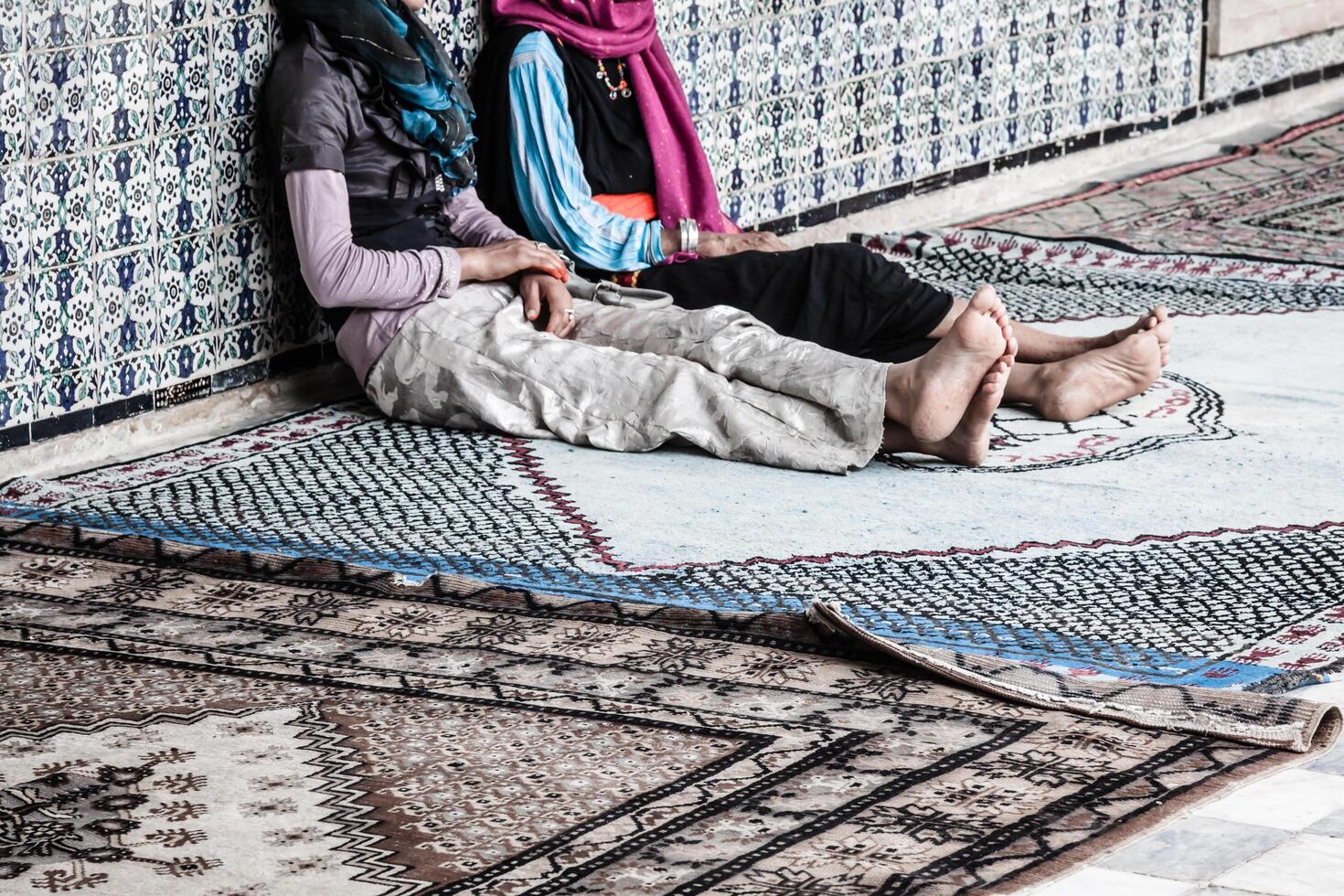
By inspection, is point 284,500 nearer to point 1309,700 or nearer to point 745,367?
point 745,367

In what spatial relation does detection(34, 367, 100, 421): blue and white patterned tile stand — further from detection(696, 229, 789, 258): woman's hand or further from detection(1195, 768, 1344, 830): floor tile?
detection(1195, 768, 1344, 830): floor tile

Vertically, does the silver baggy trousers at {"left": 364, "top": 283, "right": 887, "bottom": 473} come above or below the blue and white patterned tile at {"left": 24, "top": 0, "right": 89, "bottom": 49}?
below

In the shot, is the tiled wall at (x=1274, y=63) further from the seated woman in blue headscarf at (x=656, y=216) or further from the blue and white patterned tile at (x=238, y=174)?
the blue and white patterned tile at (x=238, y=174)

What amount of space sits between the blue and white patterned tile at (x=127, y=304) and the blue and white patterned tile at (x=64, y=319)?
2 cm

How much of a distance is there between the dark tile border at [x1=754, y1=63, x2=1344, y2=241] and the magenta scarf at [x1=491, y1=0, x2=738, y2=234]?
2.50 ft

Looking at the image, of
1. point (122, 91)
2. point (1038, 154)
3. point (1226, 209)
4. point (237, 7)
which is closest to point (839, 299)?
point (237, 7)

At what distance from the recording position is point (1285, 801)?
2.32m

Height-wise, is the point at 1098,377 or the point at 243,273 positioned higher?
the point at 243,273

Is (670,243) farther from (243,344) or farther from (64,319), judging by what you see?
(64,319)

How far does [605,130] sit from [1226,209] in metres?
2.24

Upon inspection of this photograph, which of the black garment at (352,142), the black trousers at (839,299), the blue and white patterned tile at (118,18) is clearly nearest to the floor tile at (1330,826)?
the black trousers at (839,299)

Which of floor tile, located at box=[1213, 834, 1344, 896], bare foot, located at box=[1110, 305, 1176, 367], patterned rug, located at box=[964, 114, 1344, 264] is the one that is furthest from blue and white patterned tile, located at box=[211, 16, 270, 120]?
floor tile, located at box=[1213, 834, 1344, 896]

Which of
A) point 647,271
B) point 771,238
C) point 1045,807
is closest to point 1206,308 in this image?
point 771,238

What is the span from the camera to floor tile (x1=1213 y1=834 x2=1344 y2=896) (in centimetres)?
210
